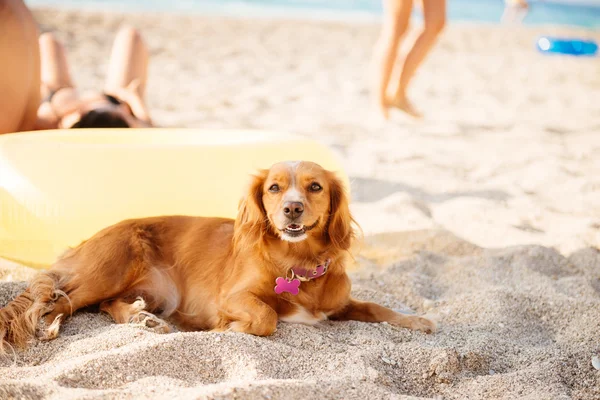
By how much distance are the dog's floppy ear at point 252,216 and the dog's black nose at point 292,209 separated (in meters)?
0.21

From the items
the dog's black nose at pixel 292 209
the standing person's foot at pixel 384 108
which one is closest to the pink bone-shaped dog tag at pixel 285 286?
the dog's black nose at pixel 292 209

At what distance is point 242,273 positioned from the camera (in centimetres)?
280

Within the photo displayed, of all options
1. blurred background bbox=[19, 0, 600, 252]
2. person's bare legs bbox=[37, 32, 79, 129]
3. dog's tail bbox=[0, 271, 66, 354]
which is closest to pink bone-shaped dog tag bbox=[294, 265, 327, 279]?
dog's tail bbox=[0, 271, 66, 354]

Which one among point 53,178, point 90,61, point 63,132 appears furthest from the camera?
point 90,61

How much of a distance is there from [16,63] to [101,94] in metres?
1.03

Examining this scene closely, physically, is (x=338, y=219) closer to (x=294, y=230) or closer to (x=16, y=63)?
(x=294, y=230)

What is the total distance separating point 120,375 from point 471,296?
1.69 meters

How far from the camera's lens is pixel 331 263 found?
2811mm

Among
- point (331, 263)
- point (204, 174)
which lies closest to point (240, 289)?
point (331, 263)

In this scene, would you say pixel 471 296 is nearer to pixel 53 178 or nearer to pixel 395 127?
pixel 53 178

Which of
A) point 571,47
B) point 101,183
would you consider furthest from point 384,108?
point 101,183

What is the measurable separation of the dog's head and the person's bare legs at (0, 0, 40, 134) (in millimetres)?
1863

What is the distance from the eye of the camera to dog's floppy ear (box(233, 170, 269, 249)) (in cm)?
277

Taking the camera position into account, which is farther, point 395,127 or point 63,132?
point 395,127
